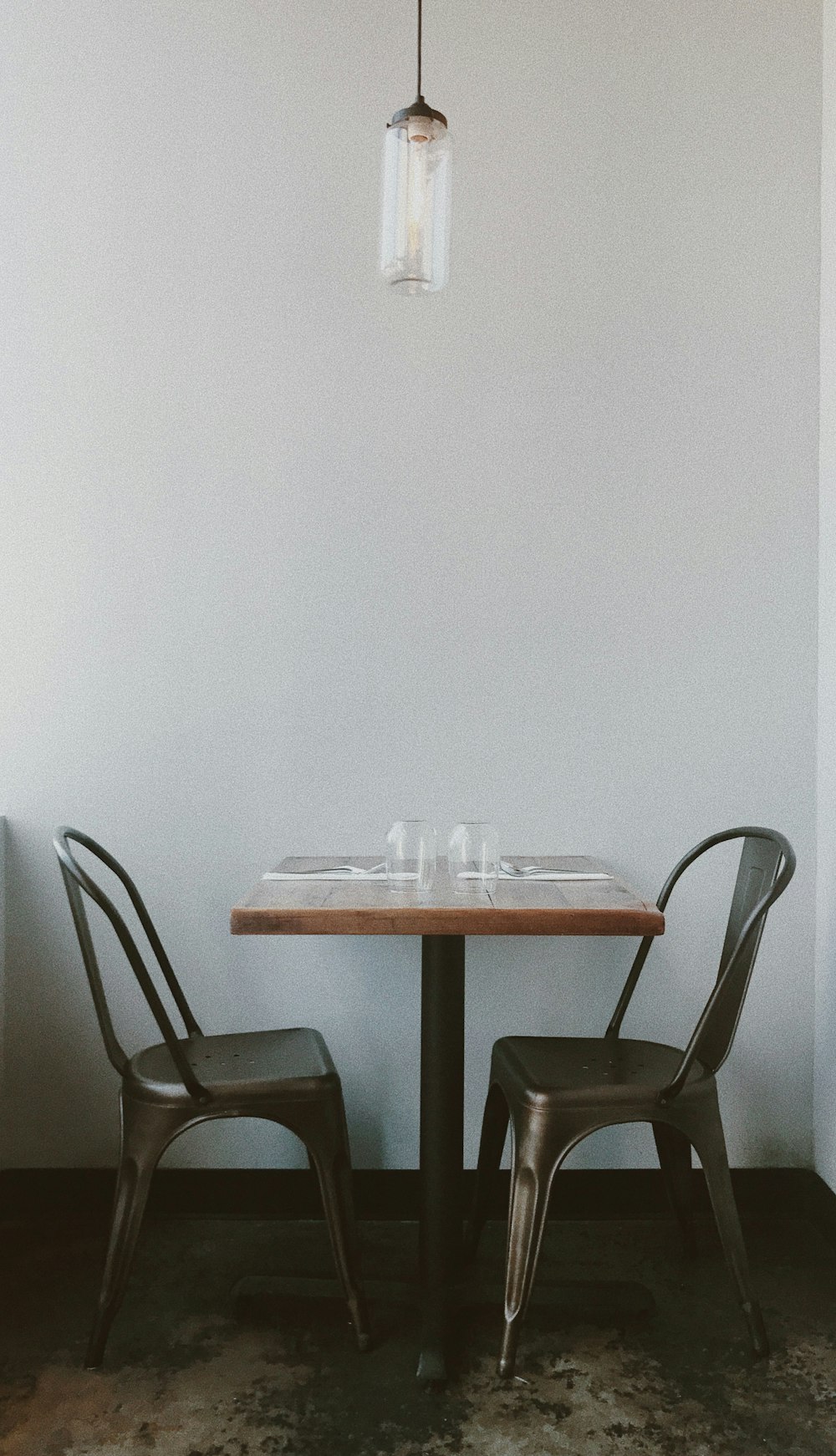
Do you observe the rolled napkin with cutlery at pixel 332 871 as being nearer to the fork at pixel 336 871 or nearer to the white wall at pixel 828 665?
the fork at pixel 336 871

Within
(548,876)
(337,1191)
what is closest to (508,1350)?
(337,1191)

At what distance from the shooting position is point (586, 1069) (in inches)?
76.8

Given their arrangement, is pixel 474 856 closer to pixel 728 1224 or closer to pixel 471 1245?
pixel 728 1224

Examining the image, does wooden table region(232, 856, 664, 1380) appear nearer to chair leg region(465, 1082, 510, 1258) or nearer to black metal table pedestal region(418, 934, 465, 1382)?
black metal table pedestal region(418, 934, 465, 1382)

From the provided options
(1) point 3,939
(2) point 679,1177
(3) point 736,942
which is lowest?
(2) point 679,1177

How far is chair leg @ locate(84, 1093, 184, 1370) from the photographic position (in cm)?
184

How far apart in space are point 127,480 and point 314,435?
0.48 metres

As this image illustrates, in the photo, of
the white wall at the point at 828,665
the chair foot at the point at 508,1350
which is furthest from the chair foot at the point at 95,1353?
the white wall at the point at 828,665

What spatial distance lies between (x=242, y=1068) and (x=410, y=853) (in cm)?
53

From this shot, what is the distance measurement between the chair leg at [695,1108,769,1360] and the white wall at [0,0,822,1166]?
633 mm

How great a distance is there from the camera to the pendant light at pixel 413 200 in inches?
70.6

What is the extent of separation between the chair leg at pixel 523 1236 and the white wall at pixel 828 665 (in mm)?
970

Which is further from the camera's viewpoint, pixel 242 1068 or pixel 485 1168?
pixel 485 1168

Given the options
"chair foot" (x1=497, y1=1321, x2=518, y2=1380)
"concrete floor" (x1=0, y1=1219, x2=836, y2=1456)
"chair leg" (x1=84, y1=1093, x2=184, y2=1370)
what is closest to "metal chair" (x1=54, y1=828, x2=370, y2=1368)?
"chair leg" (x1=84, y1=1093, x2=184, y2=1370)
